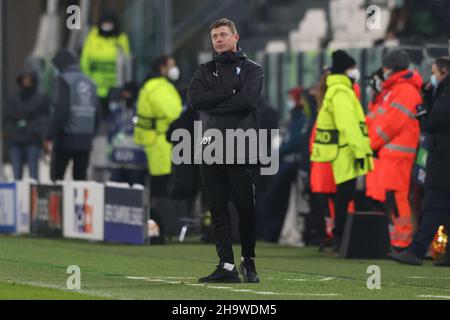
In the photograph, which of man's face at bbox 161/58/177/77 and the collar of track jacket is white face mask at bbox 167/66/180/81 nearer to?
man's face at bbox 161/58/177/77

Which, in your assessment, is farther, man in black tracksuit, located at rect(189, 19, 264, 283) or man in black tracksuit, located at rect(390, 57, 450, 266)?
man in black tracksuit, located at rect(390, 57, 450, 266)

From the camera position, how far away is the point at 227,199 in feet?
48.5

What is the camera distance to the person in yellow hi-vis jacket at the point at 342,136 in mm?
19781

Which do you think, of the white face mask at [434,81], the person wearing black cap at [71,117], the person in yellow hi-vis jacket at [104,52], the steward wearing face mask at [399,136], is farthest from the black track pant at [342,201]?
the person in yellow hi-vis jacket at [104,52]

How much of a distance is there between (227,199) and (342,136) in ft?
17.5

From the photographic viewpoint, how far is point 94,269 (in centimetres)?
1681

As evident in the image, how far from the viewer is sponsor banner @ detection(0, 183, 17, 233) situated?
75.7 ft

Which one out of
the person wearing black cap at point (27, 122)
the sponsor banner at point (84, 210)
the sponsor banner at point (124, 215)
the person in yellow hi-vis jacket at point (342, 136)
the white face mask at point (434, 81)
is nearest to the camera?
the white face mask at point (434, 81)

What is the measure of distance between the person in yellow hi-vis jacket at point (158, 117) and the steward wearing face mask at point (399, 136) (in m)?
3.54

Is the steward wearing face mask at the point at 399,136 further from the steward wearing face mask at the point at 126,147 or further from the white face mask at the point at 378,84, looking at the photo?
the steward wearing face mask at the point at 126,147

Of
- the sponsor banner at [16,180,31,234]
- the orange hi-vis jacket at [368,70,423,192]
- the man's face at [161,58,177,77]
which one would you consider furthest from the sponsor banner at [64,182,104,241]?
the orange hi-vis jacket at [368,70,423,192]

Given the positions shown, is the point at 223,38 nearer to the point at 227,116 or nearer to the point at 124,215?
the point at 227,116

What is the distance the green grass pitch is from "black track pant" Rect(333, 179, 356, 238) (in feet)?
1.22

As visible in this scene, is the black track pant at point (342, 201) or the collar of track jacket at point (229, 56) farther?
the black track pant at point (342, 201)
